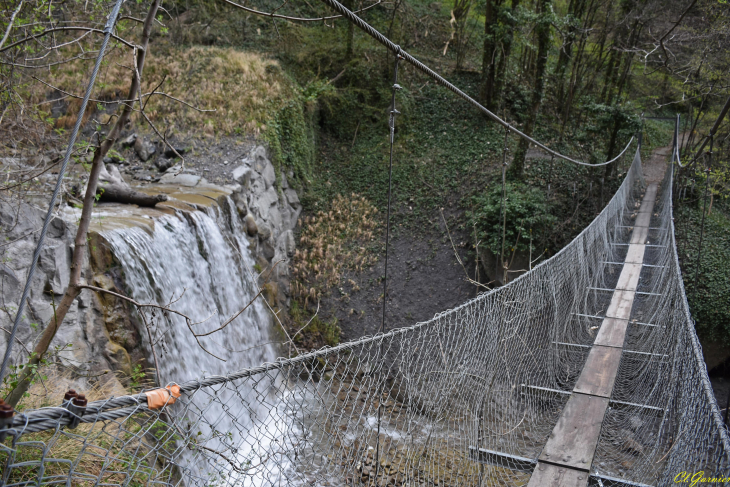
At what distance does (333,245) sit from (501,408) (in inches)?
167

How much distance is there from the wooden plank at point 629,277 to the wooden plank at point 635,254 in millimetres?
165

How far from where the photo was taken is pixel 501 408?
323 cm

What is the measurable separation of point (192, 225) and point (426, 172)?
4882mm

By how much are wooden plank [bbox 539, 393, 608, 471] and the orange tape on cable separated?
1.78 metres

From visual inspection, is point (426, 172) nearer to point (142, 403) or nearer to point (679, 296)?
point (679, 296)

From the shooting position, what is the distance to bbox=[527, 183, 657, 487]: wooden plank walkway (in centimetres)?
210

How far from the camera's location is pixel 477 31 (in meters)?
12.4

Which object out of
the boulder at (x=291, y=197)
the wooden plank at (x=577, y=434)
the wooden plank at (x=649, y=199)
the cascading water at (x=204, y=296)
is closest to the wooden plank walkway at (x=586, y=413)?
the wooden plank at (x=577, y=434)

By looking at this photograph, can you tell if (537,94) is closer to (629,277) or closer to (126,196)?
(629,277)

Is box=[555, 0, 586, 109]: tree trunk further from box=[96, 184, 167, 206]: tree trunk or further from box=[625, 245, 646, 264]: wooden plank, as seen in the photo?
box=[96, 184, 167, 206]: tree trunk

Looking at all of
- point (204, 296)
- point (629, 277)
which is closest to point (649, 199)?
point (629, 277)

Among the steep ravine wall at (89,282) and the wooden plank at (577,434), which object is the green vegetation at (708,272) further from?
the steep ravine wall at (89,282)

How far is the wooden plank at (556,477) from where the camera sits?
6.70 ft

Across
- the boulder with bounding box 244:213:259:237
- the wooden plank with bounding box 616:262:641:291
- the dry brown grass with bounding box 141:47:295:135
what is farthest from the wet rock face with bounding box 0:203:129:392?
the wooden plank with bounding box 616:262:641:291
